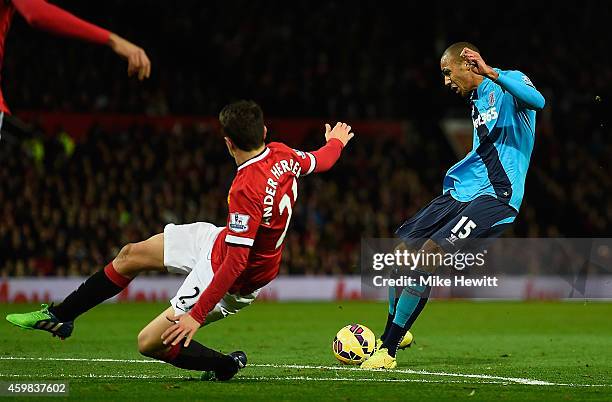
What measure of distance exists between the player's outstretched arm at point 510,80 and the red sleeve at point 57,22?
3.21 metres

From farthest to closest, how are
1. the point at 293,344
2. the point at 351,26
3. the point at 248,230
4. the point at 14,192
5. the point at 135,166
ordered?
the point at 351,26 < the point at 135,166 < the point at 14,192 < the point at 293,344 < the point at 248,230

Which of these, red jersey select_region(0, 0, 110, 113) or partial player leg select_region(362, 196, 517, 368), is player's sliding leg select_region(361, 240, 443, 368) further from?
red jersey select_region(0, 0, 110, 113)

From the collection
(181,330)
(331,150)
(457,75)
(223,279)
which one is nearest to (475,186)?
(457,75)

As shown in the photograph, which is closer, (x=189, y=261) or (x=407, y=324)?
(x=189, y=261)

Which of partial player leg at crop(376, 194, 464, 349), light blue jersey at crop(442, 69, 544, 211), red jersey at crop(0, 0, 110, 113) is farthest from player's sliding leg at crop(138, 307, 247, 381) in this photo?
light blue jersey at crop(442, 69, 544, 211)

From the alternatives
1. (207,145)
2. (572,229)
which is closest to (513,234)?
(572,229)

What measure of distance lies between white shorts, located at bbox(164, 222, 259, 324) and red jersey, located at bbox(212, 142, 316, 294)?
0.26ft

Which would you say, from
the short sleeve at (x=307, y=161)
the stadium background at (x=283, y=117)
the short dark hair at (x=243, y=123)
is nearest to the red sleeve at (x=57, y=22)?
the short dark hair at (x=243, y=123)

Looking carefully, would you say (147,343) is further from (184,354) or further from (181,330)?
(181,330)

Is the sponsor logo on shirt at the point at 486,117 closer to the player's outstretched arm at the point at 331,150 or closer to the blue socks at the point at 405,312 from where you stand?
the blue socks at the point at 405,312

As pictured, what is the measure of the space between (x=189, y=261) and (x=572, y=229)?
17154 millimetres

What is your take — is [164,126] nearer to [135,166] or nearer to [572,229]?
[135,166]

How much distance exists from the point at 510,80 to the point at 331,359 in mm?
2879

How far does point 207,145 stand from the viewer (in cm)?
2234
